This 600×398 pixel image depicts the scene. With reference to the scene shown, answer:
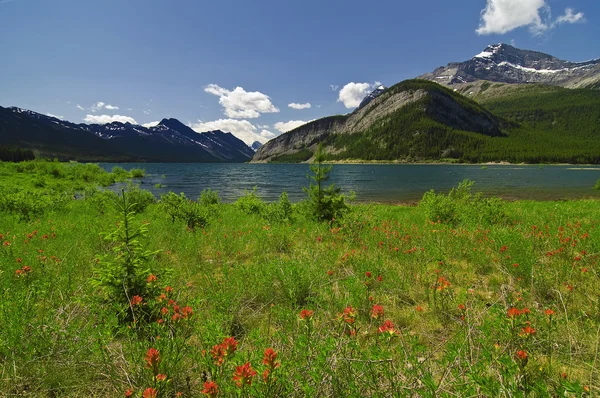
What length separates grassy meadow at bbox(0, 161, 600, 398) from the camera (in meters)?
2.12

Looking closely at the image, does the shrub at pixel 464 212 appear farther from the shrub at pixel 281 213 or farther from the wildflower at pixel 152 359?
the wildflower at pixel 152 359

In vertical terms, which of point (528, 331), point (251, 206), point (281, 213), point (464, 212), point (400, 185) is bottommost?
point (400, 185)

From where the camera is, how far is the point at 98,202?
16.4 metres

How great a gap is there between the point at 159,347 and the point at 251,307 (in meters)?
2.22

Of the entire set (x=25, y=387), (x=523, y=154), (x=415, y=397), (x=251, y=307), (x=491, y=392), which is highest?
(x=523, y=154)

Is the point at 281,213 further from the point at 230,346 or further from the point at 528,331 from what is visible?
the point at 528,331

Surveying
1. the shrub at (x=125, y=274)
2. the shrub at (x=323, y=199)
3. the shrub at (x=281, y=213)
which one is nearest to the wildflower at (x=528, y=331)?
the shrub at (x=125, y=274)

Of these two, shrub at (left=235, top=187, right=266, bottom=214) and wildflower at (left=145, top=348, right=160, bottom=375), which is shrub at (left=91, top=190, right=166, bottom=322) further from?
shrub at (left=235, top=187, right=266, bottom=214)

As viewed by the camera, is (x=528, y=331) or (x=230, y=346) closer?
(x=230, y=346)

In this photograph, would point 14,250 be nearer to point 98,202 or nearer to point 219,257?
point 219,257

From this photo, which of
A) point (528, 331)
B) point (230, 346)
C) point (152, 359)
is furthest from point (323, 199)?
point (152, 359)

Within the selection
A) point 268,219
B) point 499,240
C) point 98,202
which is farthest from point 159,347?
point 98,202

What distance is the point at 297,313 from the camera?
394 cm

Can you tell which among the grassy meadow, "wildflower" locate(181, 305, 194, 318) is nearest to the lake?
the grassy meadow
